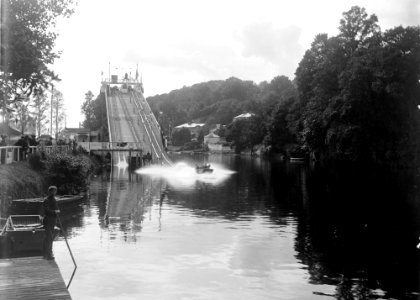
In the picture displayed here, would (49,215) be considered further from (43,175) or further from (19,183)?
(43,175)

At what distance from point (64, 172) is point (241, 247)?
61.8ft

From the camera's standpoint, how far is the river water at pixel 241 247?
59.9 feet

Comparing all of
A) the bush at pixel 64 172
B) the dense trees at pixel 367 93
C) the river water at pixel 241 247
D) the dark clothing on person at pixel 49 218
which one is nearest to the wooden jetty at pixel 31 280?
the dark clothing on person at pixel 49 218

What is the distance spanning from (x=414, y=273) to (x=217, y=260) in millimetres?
7811

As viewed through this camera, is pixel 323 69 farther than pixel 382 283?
Yes

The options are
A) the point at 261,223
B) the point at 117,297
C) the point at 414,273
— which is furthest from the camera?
the point at 261,223

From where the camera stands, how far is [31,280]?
49.8 feet

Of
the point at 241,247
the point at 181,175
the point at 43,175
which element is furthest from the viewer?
the point at 181,175

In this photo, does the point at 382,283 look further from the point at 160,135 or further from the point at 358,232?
the point at 160,135

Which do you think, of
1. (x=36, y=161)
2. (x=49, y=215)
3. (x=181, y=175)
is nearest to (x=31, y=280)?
(x=49, y=215)

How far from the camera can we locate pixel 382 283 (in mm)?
18984

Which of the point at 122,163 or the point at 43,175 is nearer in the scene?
the point at 43,175

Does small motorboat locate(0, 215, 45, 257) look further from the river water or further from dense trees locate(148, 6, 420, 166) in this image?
dense trees locate(148, 6, 420, 166)

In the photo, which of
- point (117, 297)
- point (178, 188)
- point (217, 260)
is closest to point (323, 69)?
point (178, 188)
